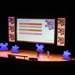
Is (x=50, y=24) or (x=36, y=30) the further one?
(x=36, y=30)

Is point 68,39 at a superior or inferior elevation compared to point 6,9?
inferior

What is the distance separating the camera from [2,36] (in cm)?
787

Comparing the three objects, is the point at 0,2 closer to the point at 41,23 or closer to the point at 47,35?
the point at 41,23

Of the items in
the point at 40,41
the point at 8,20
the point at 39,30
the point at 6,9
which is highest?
the point at 6,9

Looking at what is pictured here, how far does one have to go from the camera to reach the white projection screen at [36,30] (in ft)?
22.4

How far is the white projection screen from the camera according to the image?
682cm

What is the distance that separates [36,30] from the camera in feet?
23.4

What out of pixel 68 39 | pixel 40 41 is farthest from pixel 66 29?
pixel 40 41

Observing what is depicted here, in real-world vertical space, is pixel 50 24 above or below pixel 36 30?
above
